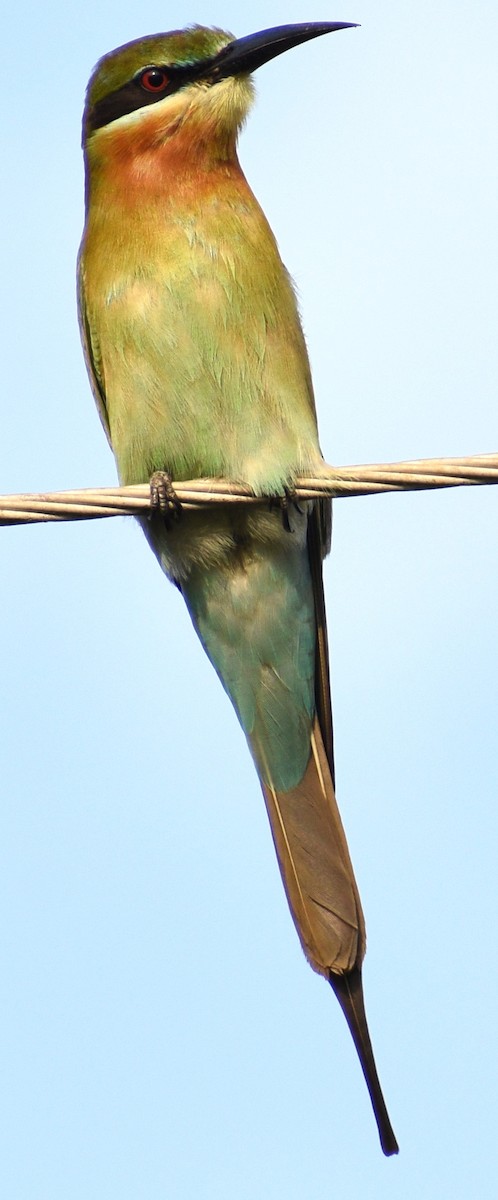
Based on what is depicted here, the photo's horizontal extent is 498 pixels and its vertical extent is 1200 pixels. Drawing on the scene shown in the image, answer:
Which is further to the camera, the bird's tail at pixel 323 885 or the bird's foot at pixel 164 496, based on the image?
the bird's tail at pixel 323 885

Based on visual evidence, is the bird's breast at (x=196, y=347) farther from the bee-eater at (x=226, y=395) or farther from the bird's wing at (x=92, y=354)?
the bird's wing at (x=92, y=354)

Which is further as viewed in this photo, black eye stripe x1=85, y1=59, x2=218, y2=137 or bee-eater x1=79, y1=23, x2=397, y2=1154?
black eye stripe x1=85, y1=59, x2=218, y2=137

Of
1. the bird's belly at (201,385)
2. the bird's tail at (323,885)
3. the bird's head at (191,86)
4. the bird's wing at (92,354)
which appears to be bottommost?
the bird's tail at (323,885)

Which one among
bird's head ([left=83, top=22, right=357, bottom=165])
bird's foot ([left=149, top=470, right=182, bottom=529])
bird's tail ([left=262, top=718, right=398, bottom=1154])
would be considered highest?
bird's head ([left=83, top=22, right=357, bottom=165])

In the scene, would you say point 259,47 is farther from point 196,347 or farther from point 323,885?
point 323,885

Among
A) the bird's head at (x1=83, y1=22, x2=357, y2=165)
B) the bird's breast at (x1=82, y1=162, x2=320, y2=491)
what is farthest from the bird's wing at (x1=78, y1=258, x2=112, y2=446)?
the bird's head at (x1=83, y1=22, x2=357, y2=165)

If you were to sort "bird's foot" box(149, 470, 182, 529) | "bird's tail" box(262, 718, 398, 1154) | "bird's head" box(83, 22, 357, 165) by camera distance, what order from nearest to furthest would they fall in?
"bird's foot" box(149, 470, 182, 529)
"bird's tail" box(262, 718, 398, 1154)
"bird's head" box(83, 22, 357, 165)

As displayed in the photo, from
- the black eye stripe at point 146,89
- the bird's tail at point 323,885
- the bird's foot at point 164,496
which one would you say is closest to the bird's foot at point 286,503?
the bird's foot at point 164,496

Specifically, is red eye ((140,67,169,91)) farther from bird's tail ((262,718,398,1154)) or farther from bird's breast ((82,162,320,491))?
bird's tail ((262,718,398,1154))

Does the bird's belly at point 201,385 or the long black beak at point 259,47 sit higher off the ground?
the long black beak at point 259,47
